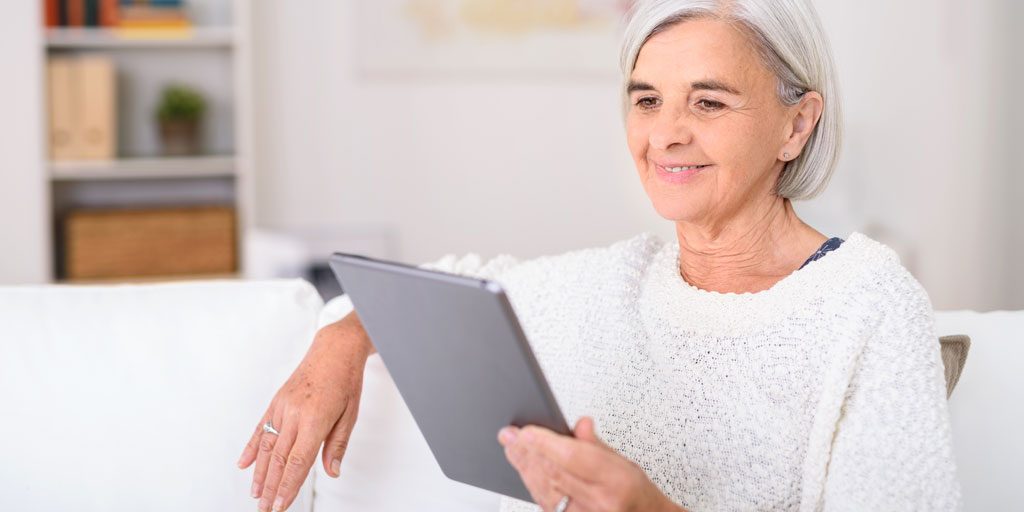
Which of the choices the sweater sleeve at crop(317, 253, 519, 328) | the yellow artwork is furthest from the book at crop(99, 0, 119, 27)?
the sweater sleeve at crop(317, 253, 519, 328)

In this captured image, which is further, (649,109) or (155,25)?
(155,25)

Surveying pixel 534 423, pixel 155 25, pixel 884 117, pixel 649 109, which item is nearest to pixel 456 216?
pixel 155 25

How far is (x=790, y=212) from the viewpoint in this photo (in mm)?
1415

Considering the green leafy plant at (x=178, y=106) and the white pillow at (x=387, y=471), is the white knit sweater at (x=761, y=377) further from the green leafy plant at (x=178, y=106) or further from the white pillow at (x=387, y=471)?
the green leafy plant at (x=178, y=106)

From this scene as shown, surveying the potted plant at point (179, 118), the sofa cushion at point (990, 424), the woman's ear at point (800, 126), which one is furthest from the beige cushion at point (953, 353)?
the potted plant at point (179, 118)

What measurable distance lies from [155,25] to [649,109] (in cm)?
255

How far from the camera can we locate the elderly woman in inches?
45.4

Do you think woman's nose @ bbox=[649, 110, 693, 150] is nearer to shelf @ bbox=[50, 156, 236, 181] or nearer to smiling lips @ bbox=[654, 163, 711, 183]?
smiling lips @ bbox=[654, 163, 711, 183]

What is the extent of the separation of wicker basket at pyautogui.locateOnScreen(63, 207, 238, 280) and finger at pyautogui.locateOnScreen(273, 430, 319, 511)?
7.98 ft

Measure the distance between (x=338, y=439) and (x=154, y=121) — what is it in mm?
2652

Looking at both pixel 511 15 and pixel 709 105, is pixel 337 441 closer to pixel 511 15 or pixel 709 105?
pixel 709 105

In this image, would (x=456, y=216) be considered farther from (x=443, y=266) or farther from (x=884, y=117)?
(x=443, y=266)

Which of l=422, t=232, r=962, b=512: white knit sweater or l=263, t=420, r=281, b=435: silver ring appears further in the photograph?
l=263, t=420, r=281, b=435: silver ring

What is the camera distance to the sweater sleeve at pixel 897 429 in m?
1.10
